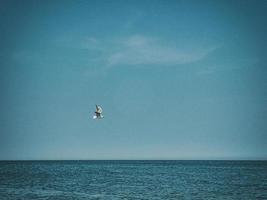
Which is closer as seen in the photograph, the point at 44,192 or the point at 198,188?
the point at 44,192

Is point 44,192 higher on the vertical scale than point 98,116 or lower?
lower

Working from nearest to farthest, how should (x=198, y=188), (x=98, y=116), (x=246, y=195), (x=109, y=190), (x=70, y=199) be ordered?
(x=98, y=116) → (x=70, y=199) → (x=246, y=195) → (x=109, y=190) → (x=198, y=188)

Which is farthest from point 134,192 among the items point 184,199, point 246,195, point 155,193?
point 246,195

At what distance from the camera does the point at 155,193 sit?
47375 millimetres

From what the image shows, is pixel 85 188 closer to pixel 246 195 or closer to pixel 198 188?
pixel 198 188

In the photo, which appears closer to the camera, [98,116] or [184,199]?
[98,116]

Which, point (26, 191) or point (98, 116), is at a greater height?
point (98, 116)

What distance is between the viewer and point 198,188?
53.2 metres

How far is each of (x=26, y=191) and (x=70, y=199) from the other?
837cm

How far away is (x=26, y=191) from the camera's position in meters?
48.7

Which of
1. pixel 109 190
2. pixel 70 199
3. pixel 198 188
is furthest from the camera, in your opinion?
pixel 198 188

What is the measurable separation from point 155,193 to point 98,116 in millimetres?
12746

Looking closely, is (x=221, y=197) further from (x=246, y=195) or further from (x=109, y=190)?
(x=109, y=190)

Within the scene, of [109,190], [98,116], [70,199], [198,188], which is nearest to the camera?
[98,116]
